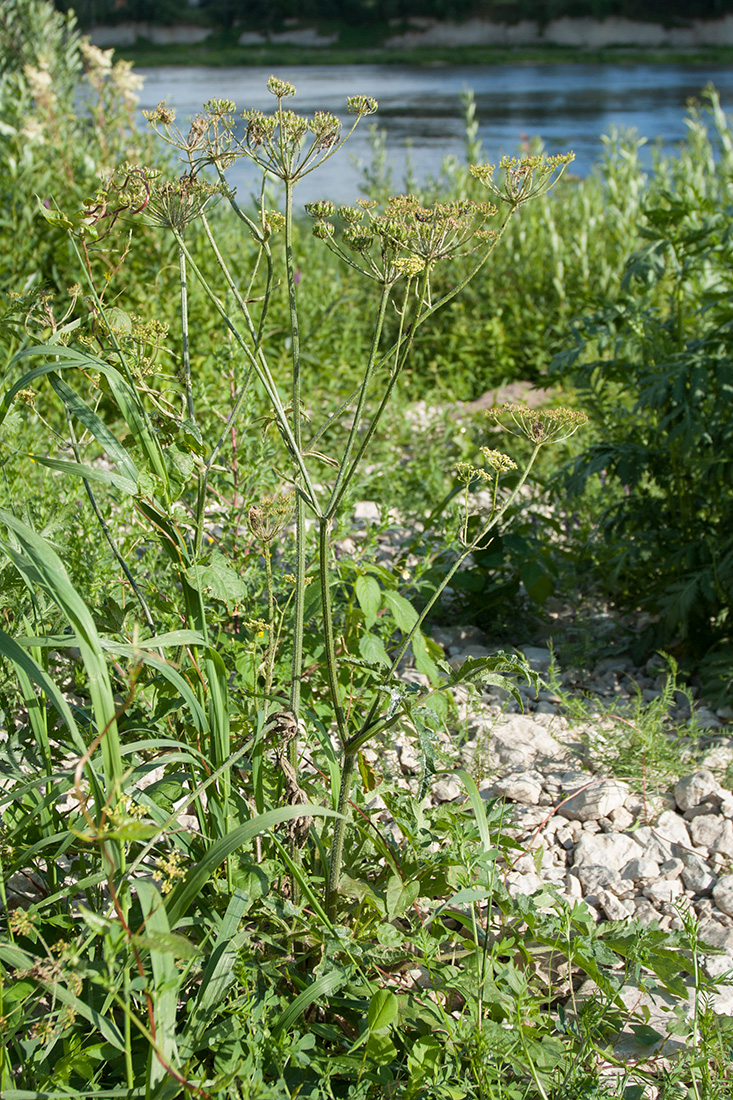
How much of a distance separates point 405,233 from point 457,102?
93.7 ft

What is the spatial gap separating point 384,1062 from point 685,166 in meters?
6.87

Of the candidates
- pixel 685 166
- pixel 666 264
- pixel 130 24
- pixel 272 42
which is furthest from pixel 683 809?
pixel 272 42

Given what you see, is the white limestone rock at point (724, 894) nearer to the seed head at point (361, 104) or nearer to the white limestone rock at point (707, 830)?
the white limestone rock at point (707, 830)

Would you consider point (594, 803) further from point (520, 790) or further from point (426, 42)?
point (426, 42)

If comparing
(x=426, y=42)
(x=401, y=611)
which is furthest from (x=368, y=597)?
(x=426, y=42)

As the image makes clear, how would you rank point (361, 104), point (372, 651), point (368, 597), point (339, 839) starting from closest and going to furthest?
1. point (361, 104)
2. point (339, 839)
3. point (372, 651)
4. point (368, 597)

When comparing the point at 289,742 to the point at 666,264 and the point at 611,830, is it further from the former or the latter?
the point at 666,264

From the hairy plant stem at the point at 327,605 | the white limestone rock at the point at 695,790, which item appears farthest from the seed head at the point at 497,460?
the white limestone rock at the point at 695,790

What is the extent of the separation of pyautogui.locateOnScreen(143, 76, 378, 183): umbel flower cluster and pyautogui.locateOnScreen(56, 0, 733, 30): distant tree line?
164 feet

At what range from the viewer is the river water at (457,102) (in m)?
14.7

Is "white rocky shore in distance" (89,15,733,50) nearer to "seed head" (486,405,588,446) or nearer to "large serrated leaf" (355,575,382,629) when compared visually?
"large serrated leaf" (355,575,382,629)

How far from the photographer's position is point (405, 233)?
4.00 ft

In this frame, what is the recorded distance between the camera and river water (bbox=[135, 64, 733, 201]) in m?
14.7

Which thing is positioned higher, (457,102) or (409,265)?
(457,102)
